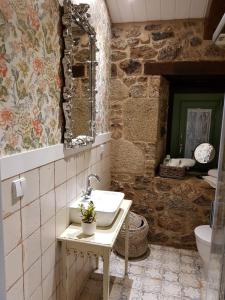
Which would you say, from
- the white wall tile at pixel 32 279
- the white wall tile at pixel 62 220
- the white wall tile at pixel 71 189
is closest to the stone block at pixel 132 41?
the white wall tile at pixel 71 189

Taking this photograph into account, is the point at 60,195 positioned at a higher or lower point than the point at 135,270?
higher

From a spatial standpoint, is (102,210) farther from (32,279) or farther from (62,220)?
(32,279)

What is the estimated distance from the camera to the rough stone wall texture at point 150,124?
254 centimetres

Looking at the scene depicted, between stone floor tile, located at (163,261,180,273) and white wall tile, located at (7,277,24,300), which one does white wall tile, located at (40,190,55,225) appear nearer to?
white wall tile, located at (7,277,24,300)

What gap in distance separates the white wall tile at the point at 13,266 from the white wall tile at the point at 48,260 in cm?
24

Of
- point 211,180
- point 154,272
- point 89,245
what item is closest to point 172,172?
point 211,180

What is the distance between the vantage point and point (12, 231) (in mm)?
1068

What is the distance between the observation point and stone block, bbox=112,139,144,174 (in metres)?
2.77

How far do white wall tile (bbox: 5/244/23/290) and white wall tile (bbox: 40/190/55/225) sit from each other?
230 millimetres

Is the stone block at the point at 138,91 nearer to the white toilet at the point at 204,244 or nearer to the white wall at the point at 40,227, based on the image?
the white wall at the point at 40,227

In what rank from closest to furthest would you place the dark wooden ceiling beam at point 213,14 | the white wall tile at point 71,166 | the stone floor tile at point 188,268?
1. the white wall tile at point 71,166
2. the dark wooden ceiling beam at point 213,14
3. the stone floor tile at point 188,268

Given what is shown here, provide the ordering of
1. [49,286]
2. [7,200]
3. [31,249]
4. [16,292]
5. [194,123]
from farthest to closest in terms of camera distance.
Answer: [194,123] → [49,286] → [31,249] → [16,292] → [7,200]

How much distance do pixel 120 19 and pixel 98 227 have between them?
2.10 meters

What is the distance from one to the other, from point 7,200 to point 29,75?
58cm
